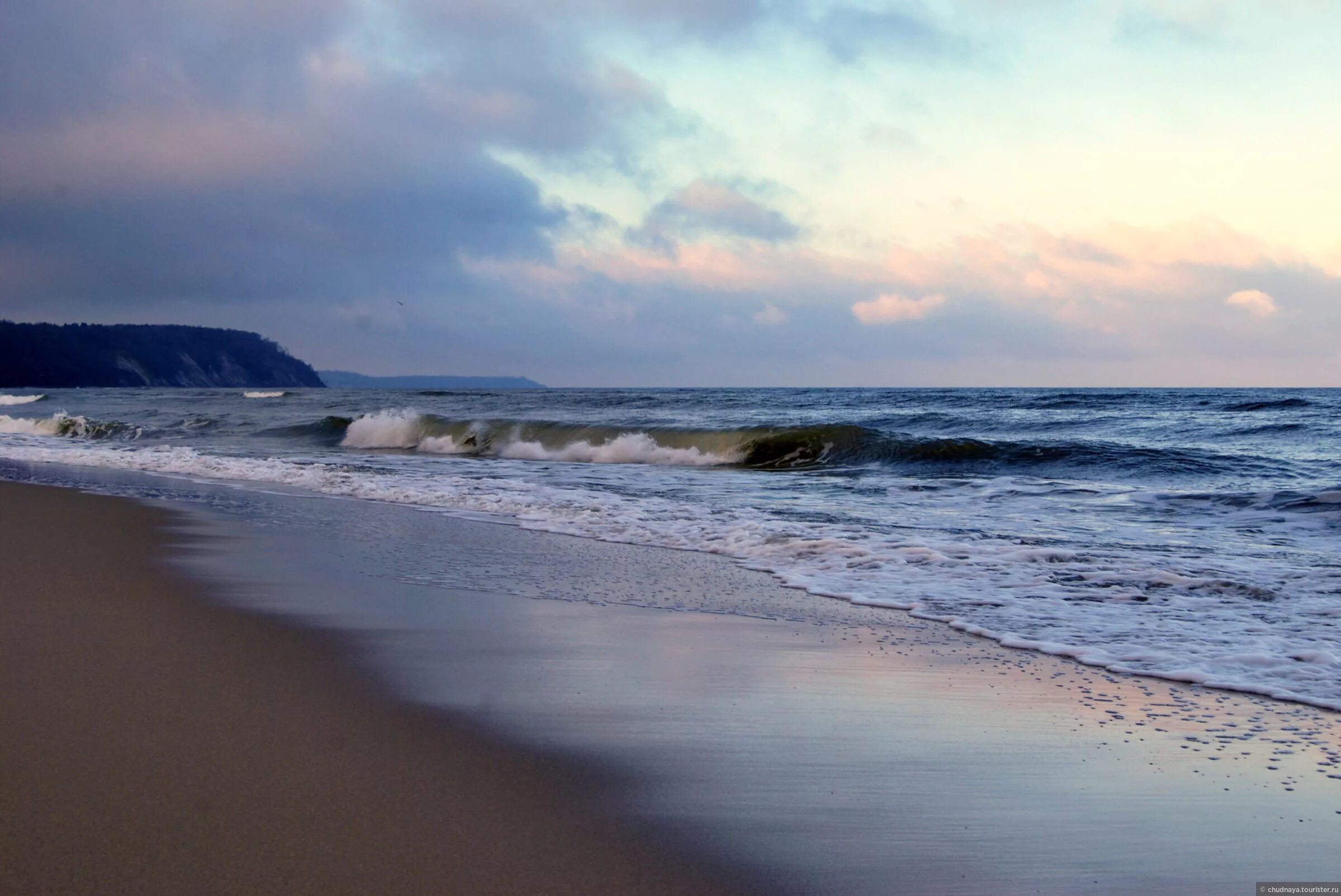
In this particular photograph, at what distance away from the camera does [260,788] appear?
2309 mm

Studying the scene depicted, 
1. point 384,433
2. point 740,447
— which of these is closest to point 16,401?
point 384,433

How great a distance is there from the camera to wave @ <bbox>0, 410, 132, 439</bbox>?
23375 mm

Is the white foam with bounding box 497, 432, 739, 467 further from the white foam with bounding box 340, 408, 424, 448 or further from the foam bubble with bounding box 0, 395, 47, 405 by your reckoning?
the foam bubble with bounding box 0, 395, 47, 405

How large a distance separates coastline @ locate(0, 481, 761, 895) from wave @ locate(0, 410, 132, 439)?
74.4ft

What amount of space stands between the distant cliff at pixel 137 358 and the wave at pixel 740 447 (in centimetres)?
11773

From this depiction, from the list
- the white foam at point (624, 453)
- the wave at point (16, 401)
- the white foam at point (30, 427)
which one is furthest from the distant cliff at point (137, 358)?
the white foam at point (624, 453)

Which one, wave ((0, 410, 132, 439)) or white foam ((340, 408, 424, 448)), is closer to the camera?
white foam ((340, 408, 424, 448))

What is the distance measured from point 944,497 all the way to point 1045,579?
4.80 m

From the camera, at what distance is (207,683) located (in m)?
3.16

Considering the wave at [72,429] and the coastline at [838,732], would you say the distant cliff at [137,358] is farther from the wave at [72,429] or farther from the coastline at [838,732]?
the coastline at [838,732]

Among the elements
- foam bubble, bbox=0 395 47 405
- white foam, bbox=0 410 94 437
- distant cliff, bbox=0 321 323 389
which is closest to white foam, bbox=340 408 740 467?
white foam, bbox=0 410 94 437

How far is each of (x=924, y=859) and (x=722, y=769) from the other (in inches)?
26.5

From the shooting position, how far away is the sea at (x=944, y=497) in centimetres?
470

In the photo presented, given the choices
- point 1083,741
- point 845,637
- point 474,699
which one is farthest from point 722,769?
point 845,637
